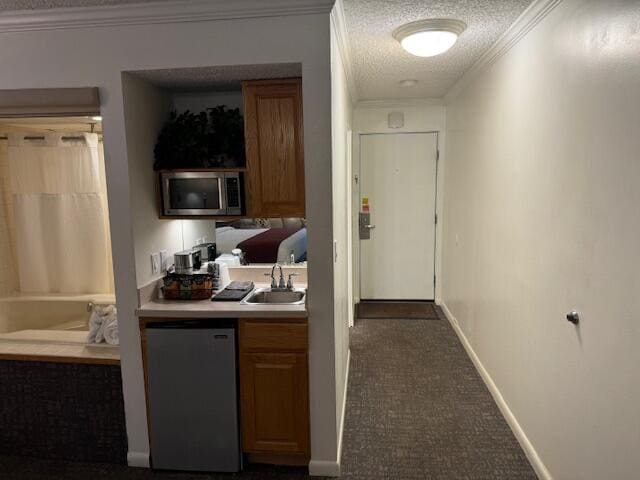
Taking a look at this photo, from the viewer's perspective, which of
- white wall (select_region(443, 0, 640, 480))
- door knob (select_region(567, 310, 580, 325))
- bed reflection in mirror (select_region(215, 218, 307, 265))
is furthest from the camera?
bed reflection in mirror (select_region(215, 218, 307, 265))

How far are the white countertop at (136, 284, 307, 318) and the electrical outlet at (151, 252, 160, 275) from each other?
0.25 m

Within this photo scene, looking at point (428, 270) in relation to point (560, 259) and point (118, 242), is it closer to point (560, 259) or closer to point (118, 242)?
point (560, 259)

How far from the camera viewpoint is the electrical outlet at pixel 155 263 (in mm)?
2529

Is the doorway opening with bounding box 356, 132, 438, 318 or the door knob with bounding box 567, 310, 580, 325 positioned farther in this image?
the doorway opening with bounding box 356, 132, 438, 318

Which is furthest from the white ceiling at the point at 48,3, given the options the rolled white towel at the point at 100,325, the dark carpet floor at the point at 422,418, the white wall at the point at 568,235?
the dark carpet floor at the point at 422,418

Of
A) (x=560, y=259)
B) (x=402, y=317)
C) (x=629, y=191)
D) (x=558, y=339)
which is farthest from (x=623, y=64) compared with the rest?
(x=402, y=317)

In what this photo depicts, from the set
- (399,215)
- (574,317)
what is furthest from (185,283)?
(399,215)

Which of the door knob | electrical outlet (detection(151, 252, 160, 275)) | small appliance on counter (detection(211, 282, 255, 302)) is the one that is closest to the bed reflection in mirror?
→ small appliance on counter (detection(211, 282, 255, 302))

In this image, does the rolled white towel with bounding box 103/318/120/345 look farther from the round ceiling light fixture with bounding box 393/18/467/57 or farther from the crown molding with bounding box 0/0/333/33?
the round ceiling light fixture with bounding box 393/18/467/57

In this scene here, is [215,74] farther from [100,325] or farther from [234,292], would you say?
[100,325]

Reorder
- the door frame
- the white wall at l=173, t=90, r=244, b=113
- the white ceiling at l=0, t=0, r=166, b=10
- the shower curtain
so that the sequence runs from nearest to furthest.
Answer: the white ceiling at l=0, t=0, r=166, b=10
the white wall at l=173, t=90, r=244, b=113
the shower curtain
the door frame

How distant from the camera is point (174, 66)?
7.16ft

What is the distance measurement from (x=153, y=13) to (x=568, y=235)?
2.26 metres

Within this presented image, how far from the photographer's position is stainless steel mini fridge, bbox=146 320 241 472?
89.2 inches
